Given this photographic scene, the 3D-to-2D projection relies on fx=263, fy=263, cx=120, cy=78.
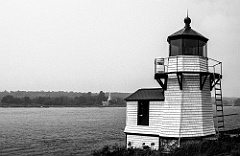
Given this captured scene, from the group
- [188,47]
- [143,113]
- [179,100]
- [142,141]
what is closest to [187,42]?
[188,47]

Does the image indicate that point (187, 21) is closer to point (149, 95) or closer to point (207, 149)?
point (149, 95)

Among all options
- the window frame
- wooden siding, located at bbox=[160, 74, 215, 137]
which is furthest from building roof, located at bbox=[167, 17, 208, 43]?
the window frame

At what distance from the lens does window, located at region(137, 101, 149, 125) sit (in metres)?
16.5

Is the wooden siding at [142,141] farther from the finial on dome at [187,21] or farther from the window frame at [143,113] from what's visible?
the finial on dome at [187,21]

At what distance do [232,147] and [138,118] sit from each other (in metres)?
5.82

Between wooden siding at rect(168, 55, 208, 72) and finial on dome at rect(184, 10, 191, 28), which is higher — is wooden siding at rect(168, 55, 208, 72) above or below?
below

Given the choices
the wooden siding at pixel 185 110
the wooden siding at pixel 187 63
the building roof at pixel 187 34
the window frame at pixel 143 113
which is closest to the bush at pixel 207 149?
the wooden siding at pixel 185 110

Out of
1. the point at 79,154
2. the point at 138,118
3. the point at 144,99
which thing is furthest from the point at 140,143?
the point at 79,154

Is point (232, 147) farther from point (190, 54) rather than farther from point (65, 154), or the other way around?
point (65, 154)

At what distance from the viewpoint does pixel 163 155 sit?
1337 cm

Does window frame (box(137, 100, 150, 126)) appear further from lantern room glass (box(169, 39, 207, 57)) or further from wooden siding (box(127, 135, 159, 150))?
lantern room glass (box(169, 39, 207, 57))

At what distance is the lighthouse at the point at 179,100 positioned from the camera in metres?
15.2

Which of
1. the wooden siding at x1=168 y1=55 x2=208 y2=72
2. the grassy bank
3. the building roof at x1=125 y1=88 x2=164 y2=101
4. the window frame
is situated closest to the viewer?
the grassy bank

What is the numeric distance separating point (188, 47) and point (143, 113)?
4951 millimetres
